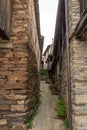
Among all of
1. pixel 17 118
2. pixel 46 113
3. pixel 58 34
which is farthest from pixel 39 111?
pixel 58 34

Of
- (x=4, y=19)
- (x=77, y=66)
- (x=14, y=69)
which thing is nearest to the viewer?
(x=4, y=19)

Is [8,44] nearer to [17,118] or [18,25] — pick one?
[18,25]

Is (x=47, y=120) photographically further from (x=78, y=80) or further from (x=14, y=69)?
(x=14, y=69)

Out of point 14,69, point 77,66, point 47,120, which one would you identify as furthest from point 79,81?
point 47,120

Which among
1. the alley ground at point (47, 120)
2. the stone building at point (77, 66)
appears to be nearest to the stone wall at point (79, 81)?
the stone building at point (77, 66)

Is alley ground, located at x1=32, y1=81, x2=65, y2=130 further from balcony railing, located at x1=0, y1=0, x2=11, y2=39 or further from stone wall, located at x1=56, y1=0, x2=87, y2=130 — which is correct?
balcony railing, located at x1=0, y1=0, x2=11, y2=39

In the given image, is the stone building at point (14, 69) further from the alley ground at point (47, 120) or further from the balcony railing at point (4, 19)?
the alley ground at point (47, 120)

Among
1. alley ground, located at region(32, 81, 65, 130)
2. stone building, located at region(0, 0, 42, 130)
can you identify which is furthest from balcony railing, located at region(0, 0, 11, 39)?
alley ground, located at region(32, 81, 65, 130)

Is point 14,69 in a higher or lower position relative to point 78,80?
higher

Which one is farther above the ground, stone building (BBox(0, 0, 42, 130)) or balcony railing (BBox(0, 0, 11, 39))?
balcony railing (BBox(0, 0, 11, 39))

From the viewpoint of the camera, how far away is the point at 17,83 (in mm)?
5297

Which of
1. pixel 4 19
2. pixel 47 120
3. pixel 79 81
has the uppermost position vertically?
pixel 4 19

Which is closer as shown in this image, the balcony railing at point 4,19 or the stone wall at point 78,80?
the balcony railing at point 4,19

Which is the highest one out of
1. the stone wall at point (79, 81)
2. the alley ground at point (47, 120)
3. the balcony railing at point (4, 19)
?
the balcony railing at point (4, 19)
